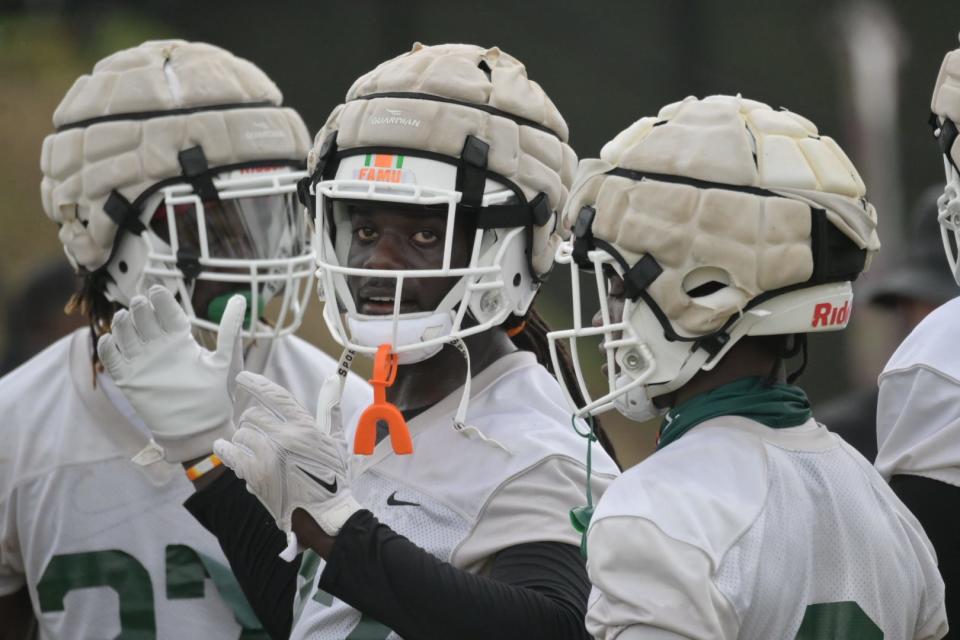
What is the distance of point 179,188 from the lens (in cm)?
313

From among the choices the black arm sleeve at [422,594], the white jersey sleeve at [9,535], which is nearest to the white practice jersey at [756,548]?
the black arm sleeve at [422,594]

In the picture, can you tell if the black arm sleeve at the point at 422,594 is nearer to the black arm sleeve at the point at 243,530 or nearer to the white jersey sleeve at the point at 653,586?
the white jersey sleeve at the point at 653,586

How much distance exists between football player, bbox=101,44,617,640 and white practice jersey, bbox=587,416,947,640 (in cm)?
35

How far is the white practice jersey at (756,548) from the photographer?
189 cm

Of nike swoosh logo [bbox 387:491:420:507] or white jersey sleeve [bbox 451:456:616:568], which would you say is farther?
nike swoosh logo [bbox 387:491:420:507]

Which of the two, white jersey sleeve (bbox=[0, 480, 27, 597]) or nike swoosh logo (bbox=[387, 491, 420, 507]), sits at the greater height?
nike swoosh logo (bbox=[387, 491, 420, 507])

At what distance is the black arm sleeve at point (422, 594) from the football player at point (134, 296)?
0.81 metres

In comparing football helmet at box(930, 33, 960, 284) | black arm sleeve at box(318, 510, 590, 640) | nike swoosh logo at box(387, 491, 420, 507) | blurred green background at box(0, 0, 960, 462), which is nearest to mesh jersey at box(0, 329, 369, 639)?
nike swoosh logo at box(387, 491, 420, 507)

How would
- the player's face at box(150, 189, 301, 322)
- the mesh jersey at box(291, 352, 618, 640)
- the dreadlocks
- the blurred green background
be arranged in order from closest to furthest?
the mesh jersey at box(291, 352, 618, 640)
the dreadlocks
the player's face at box(150, 189, 301, 322)
the blurred green background

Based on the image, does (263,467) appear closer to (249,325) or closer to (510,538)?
(510,538)

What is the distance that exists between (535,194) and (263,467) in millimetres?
759

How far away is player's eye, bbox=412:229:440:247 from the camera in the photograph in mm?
2645

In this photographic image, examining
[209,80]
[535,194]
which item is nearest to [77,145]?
[209,80]

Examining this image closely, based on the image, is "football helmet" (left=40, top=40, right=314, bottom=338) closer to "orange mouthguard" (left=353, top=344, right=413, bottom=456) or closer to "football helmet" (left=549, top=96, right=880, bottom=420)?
"orange mouthguard" (left=353, top=344, right=413, bottom=456)
